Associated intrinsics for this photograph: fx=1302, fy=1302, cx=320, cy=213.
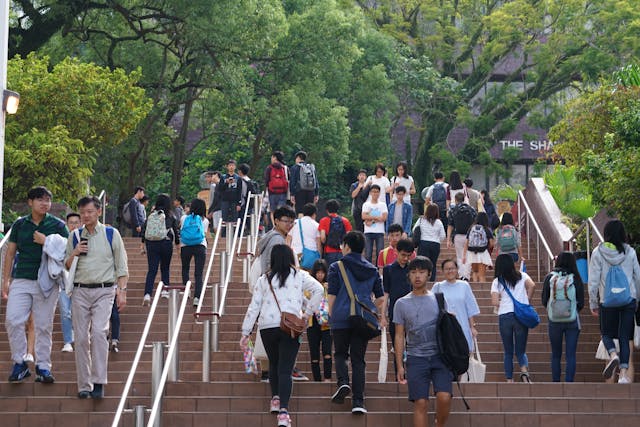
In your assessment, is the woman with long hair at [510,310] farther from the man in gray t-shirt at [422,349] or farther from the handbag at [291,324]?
the handbag at [291,324]

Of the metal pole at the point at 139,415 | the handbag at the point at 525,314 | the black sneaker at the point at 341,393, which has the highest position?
the handbag at the point at 525,314

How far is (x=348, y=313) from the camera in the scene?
38.2ft

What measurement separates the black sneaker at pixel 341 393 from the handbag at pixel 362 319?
0.48 meters

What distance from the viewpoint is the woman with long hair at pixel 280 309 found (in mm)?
11172

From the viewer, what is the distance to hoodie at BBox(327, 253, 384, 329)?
1170 centimetres

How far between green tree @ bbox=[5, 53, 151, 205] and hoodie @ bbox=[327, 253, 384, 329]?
1160 cm

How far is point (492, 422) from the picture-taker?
11383 millimetres

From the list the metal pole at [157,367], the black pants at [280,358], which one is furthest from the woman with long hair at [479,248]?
the metal pole at [157,367]

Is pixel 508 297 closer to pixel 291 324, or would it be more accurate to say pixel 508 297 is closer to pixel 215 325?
pixel 215 325

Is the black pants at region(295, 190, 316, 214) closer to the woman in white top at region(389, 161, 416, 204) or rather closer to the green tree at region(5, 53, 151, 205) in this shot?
the woman in white top at region(389, 161, 416, 204)

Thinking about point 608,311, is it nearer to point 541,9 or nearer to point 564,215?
point 564,215

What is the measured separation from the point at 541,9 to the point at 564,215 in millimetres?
17573

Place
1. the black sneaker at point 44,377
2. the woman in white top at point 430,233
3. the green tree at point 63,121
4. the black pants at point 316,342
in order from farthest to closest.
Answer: the green tree at point 63,121
the woman in white top at point 430,233
the black pants at point 316,342
the black sneaker at point 44,377

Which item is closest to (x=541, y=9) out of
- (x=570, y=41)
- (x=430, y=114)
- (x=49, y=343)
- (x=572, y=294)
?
(x=570, y=41)
